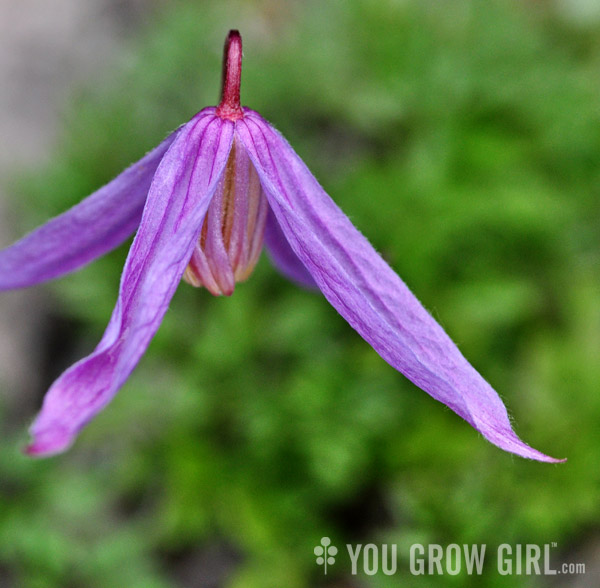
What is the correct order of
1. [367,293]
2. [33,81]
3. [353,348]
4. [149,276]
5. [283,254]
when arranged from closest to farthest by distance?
[149,276], [367,293], [283,254], [353,348], [33,81]

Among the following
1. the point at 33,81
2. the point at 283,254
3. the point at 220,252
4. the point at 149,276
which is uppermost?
the point at 33,81

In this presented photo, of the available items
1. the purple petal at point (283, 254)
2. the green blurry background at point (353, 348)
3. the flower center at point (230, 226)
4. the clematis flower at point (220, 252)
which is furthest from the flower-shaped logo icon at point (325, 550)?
the flower center at point (230, 226)

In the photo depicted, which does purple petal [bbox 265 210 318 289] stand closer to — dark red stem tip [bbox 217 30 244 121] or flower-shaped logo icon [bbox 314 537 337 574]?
dark red stem tip [bbox 217 30 244 121]

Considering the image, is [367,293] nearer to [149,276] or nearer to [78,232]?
[149,276]

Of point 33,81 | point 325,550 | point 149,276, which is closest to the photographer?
point 149,276

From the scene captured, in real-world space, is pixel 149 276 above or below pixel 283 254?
below

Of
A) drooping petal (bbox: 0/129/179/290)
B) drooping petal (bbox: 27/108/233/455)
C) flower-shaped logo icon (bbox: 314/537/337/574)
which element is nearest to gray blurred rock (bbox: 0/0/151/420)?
flower-shaped logo icon (bbox: 314/537/337/574)

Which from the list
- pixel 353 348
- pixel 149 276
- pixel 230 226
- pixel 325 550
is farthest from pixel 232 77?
pixel 325 550

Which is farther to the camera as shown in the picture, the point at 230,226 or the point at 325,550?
the point at 325,550
